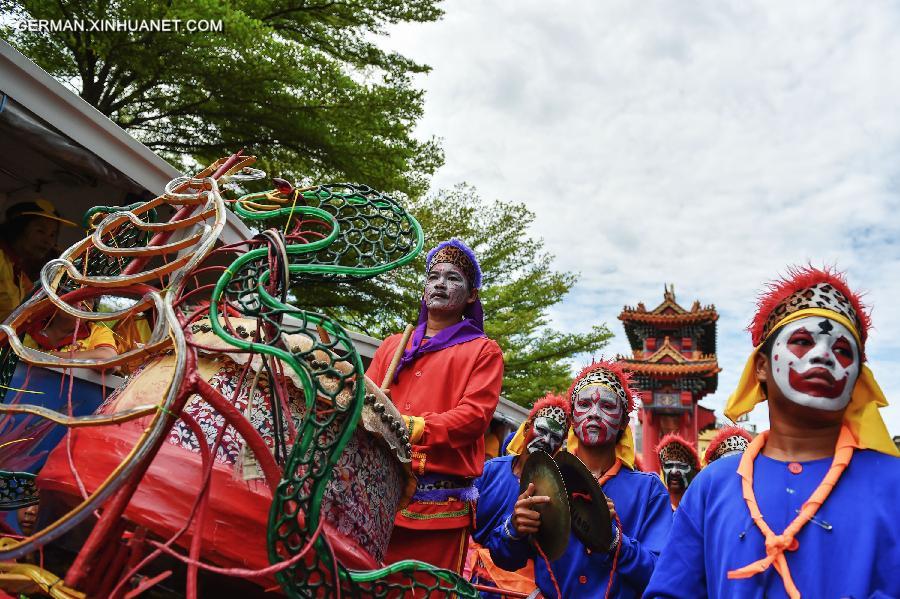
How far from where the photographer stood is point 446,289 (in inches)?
122

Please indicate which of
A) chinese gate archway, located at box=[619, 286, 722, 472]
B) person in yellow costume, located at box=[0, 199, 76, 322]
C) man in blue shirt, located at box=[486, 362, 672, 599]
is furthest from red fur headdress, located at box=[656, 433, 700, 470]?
chinese gate archway, located at box=[619, 286, 722, 472]

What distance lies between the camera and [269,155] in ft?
31.0

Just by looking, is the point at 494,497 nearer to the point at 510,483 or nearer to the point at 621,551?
the point at 510,483

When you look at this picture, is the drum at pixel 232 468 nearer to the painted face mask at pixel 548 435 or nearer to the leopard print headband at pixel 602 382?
the leopard print headband at pixel 602 382

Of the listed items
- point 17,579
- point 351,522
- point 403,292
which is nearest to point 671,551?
point 351,522

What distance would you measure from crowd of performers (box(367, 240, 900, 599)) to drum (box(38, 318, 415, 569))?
0.39 metres

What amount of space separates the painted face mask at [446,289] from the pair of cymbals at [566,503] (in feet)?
2.54

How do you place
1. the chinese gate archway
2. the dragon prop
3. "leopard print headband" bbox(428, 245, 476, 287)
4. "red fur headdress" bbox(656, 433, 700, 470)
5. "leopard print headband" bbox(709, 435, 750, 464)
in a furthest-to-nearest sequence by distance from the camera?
the chinese gate archway
"red fur headdress" bbox(656, 433, 700, 470)
"leopard print headband" bbox(709, 435, 750, 464)
"leopard print headband" bbox(428, 245, 476, 287)
the dragon prop

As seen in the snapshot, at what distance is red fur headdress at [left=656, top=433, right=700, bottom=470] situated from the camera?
20.2 feet

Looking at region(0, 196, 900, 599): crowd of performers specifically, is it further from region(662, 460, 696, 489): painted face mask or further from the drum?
region(662, 460, 696, 489): painted face mask

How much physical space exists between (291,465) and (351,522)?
17.2 inches

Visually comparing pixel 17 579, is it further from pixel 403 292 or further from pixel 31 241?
pixel 403 292

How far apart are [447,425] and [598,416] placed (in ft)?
4.04

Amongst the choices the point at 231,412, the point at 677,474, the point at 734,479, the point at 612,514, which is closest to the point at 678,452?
the point at 677,474
